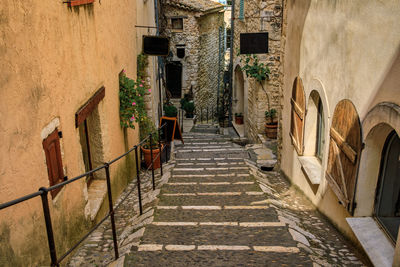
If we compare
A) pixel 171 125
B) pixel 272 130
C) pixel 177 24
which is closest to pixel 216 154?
pixel 171 125

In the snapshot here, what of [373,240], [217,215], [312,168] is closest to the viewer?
[373,240]

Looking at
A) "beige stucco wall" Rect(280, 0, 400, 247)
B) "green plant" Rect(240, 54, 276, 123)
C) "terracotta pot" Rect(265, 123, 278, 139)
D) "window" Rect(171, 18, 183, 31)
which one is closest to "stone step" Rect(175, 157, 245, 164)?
"beige stucco wall" Rect(280, 0, 400, 247)

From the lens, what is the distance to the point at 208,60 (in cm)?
1905

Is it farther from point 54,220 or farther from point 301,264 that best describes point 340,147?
point 54,220

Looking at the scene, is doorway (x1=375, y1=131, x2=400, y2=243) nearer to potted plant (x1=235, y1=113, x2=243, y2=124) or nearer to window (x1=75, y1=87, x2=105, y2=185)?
window (x1=75, y1=87, x2=105, y2=185)

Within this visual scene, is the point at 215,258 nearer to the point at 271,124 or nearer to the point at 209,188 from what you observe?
the point at 209,188

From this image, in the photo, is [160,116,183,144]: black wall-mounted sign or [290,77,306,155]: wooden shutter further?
[160,116,183,144]: black wall-mounted sign

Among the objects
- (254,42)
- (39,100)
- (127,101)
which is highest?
(254,42)

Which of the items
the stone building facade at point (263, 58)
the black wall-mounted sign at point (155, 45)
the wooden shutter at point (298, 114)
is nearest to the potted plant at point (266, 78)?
the stone building facade at point (263, 58)

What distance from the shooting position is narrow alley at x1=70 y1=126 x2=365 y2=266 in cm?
297

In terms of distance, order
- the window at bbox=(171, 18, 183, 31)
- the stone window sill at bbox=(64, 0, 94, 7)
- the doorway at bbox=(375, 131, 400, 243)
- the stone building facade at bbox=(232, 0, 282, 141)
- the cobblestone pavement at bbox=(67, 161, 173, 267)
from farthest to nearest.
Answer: the window at bbox=(171, 18, 183, 31), the stone building facade at bbox=(232, 0, 282, 141), the stone window sill at bbox=(64, 0, 94, 7), the cobblestone pavement at bbox=(67, 161, 173, 267), the doorway at bbox=(375, 131, 400, 243)

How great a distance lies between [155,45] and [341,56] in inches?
195

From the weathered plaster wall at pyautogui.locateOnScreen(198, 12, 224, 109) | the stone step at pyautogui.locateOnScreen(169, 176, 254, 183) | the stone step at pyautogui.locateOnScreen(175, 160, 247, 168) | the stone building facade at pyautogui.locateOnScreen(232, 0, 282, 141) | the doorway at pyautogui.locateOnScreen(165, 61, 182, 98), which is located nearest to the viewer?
the stone step at pyautogui.locateOnScreen(169, 176, 254, 183)

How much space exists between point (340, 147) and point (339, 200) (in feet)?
1.79
